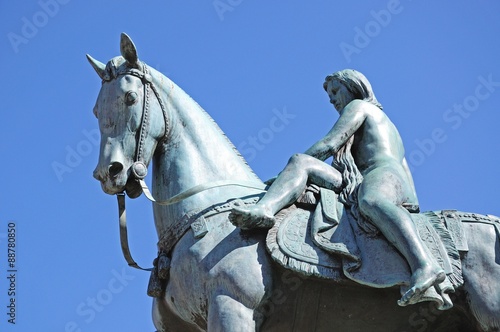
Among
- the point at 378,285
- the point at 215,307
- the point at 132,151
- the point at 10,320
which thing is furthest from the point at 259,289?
the point at 10,320

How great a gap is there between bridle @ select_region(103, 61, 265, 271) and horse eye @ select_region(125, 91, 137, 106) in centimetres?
9

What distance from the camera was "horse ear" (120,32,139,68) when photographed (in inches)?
363

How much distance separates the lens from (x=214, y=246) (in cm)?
855

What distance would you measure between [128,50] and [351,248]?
2.68 m

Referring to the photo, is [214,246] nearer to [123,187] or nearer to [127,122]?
[123,187]

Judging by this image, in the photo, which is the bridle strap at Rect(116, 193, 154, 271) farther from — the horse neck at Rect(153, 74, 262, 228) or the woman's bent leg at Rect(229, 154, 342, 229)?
the woman's bent leg at Rect(229, 154, 342, 229)

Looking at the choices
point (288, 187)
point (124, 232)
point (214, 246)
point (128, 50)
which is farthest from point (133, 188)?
point (288, 187)

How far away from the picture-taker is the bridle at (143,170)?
29.2 ft

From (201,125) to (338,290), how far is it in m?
1.94

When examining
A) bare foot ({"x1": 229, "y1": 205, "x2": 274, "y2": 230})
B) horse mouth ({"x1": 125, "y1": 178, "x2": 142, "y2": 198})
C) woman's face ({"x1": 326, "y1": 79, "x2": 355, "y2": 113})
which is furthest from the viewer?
woman's face ({"x1": 326, "y1": 79, "x2": 355, "y2": 113})

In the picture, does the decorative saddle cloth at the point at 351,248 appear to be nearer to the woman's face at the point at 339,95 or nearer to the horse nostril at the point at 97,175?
the woman's face at the point at 339,95

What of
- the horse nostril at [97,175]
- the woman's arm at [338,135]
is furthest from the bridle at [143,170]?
the woman's arm at [338,135]

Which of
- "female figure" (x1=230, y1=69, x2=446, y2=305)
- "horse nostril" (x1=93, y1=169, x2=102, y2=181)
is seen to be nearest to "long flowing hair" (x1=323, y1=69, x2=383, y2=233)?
"female figure" (x1=230, y1=69, x2=446, y2=305)

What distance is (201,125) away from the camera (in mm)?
9273
